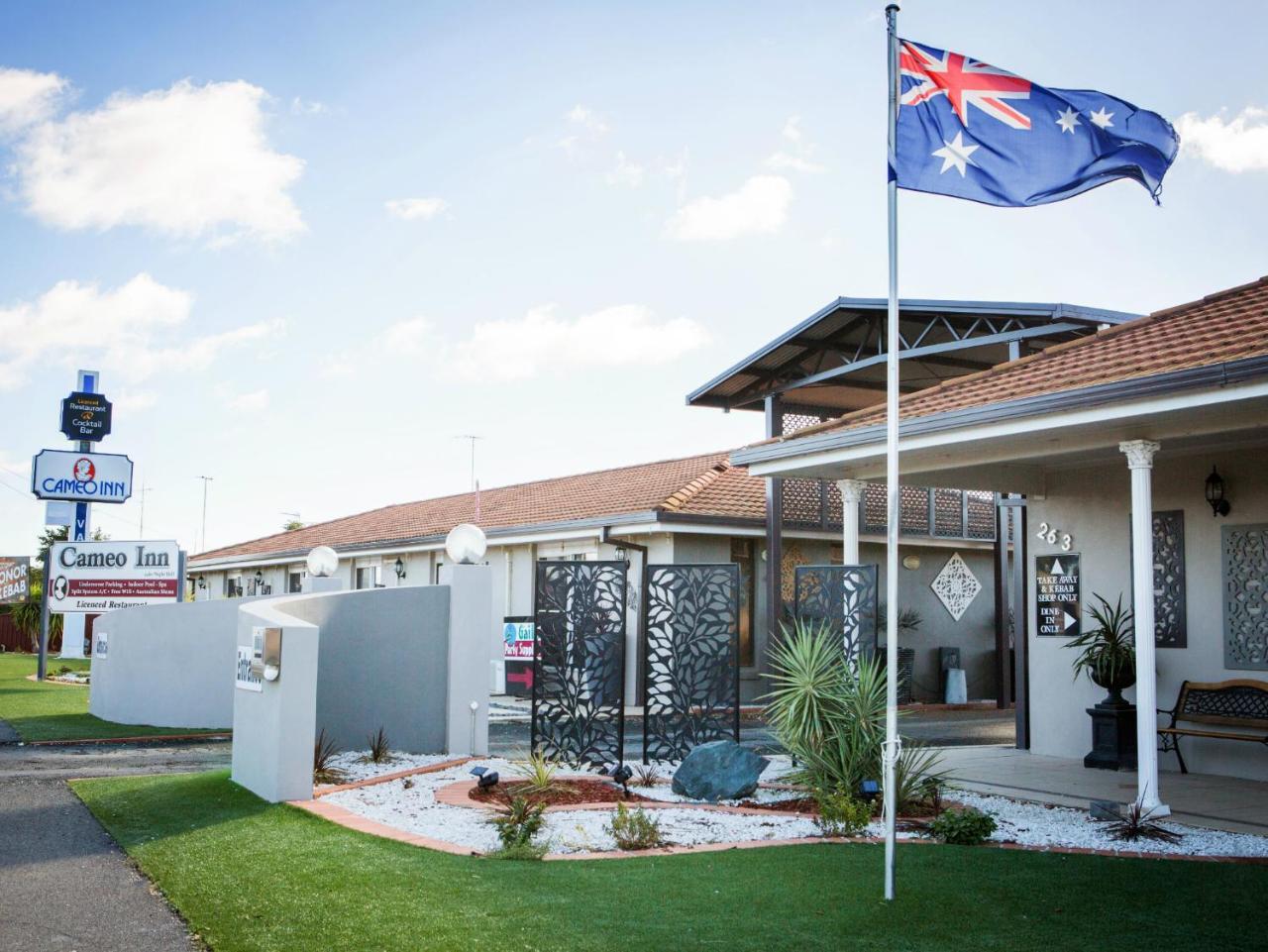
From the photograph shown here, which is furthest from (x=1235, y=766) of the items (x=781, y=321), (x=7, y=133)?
(x=7, y=133)

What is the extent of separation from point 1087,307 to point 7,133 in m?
14.7

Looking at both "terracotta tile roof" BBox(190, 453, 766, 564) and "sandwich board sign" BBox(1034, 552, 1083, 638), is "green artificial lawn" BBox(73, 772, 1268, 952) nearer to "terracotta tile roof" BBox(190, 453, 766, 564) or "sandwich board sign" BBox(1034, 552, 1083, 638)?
"sandwich board sign" BBox(1034, 552, 1083, 638)

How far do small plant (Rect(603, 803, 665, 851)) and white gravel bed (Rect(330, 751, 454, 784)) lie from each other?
11.3ft

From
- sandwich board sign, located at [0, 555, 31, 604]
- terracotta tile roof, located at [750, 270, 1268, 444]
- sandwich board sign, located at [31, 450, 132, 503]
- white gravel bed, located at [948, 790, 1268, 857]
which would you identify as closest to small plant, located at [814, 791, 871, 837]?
white gravel bed, located at [948, 790, 1268, 857]

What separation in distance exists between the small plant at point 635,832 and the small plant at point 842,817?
1207mm

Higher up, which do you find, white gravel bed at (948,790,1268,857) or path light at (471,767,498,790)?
path light at (471,767,498,790)

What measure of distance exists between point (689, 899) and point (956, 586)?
18.2 m

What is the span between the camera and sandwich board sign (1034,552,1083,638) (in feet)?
42.6

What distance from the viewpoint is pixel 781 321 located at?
18.3 m

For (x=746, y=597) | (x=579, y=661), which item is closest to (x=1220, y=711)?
A: (x=579, y=661)

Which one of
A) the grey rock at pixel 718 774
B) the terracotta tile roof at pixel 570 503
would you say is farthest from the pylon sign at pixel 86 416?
the grey rock at pixel 718 774

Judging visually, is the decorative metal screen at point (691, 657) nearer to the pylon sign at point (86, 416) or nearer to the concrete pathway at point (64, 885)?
the concrete pathway at point (64, 885)

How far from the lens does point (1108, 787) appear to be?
1051cm

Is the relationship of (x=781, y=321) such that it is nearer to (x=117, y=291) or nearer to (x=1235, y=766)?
(x=1235, y=766)
